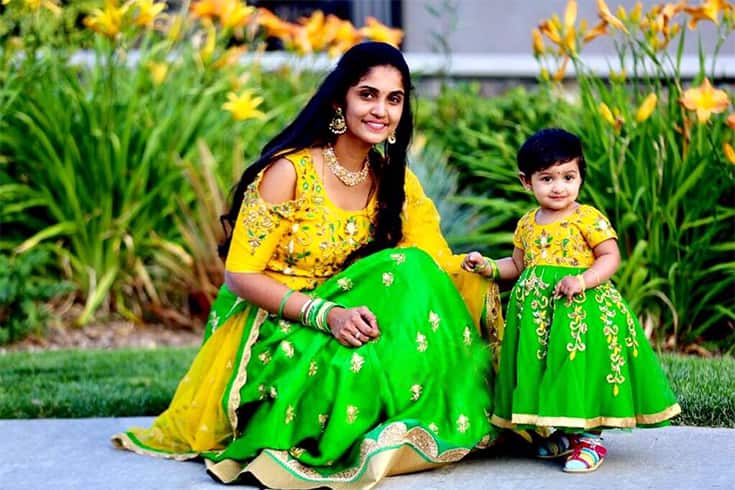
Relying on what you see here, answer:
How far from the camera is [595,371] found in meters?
3.43

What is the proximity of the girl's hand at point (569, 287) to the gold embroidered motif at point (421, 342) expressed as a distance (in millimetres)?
406

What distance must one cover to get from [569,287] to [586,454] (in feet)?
1.62

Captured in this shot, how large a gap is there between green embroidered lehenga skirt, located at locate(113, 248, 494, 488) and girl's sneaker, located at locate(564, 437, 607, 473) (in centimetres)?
25

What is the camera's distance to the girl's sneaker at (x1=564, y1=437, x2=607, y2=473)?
3521 millimetres

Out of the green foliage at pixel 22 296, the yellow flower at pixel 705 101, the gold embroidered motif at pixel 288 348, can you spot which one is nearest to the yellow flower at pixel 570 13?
the yellow flower at pixel 705 101

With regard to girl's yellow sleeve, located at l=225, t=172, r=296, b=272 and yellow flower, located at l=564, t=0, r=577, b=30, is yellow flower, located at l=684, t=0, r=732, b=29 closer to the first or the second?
yellow flower, located at l=564, t=0, r=577, b=30

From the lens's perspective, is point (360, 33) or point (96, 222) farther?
point (360, 33)

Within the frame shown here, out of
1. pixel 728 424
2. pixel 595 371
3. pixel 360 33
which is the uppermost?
pixel 360 33

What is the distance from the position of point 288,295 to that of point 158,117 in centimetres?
370

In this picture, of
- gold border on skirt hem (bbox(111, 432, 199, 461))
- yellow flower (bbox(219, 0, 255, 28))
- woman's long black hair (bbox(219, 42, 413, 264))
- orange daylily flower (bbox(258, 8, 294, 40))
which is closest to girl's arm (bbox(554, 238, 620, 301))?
woman's long black hair (bbox(219, 42, 413, 264))

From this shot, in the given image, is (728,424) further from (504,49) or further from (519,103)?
(504,49)

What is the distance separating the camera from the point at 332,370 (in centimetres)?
357

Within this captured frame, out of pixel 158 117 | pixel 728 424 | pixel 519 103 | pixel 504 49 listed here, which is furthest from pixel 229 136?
pixel 728 424

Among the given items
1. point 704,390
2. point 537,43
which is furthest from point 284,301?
point 537,43
